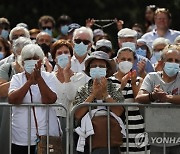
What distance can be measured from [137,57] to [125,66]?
109 cm

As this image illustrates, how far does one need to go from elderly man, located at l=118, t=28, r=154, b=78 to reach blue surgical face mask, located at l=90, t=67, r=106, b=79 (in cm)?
127

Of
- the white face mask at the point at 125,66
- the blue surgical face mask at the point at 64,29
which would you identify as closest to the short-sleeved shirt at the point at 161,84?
the white face mask at the point at 125,66

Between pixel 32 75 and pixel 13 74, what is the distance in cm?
120

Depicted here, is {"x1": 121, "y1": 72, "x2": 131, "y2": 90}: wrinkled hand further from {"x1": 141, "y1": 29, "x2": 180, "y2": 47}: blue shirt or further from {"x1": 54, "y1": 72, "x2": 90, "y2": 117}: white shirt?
{"x1": 141, "y1": 29, "x2": 180, "y2": 47}: blue shirt

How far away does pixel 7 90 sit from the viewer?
1120cm

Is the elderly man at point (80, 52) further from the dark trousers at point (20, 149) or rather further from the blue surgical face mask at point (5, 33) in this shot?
the blue surgical face mask at point (5, 33)

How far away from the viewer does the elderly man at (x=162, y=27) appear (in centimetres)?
1456

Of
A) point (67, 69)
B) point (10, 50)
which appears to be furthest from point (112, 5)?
point (67, 69)

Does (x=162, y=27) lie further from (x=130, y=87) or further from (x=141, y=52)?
(x=130, y=87)

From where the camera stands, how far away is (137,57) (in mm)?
12523

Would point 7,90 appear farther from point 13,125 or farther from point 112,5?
point 112,5

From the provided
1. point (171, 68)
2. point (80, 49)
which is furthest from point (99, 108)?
point (80, 49)

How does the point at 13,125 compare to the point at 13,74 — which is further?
A: the point at 13,74

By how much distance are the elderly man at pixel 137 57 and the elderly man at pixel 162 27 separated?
5.07 ft
